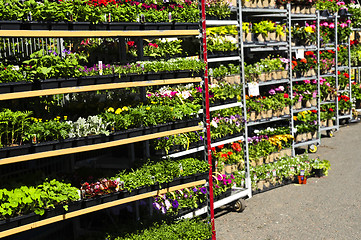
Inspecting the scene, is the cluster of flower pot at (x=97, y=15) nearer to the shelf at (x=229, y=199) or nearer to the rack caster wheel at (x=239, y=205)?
the shelf at (x=229, y=199)

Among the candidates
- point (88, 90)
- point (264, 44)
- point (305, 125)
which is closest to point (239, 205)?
point (264, 44)

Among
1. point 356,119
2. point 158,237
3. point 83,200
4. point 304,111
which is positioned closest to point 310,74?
point 304,111

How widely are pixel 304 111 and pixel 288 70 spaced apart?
190 centimetres

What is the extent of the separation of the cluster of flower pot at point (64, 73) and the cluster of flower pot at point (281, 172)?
3915mm

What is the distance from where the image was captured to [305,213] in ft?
28.7

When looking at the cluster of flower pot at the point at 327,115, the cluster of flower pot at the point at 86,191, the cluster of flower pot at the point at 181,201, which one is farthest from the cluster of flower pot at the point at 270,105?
the cluster of flower pot at the point at 86,191

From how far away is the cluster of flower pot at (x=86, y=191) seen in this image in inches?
204

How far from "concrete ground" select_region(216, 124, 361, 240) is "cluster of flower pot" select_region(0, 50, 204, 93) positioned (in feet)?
10.0

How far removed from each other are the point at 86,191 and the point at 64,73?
1.42 meters

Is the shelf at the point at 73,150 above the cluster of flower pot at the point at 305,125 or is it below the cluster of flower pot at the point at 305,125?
above

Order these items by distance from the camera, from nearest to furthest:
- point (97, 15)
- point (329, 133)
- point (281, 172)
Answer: point (97, 15), point (281, 172), point (329, 133)

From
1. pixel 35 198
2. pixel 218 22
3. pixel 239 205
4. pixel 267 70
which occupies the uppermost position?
pixel 218 22

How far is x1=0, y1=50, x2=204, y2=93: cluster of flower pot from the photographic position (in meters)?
5.23

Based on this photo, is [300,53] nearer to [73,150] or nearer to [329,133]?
[329,133]
